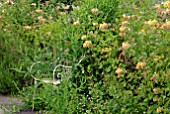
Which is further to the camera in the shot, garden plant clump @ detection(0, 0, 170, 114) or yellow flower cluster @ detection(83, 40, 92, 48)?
yellow flower cluster @ detection(83, 40, 92, 48)

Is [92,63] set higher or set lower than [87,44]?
lower

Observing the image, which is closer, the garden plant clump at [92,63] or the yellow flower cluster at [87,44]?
the garden plant clump at [92,63]

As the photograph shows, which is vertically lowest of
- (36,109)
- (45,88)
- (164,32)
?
(36,109)

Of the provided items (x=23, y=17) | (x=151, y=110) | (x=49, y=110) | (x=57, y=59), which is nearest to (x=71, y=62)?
(x=57, y=59)

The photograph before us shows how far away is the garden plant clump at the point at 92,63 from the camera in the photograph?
378cm

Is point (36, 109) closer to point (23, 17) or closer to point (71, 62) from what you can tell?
point (71, 62)

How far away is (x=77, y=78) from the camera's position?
427cm

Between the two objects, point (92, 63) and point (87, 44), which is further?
point (92, 63)

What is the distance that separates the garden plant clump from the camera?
378cm

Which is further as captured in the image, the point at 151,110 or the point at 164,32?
the point at 164,32

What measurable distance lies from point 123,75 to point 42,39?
2.89ft

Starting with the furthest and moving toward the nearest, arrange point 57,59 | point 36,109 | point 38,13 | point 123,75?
1. point 38,13
2. point 36,109
3. point 57,59
4. point 123,75

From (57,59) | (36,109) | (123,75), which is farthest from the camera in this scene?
(36,109)

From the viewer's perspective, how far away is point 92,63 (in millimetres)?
4203
